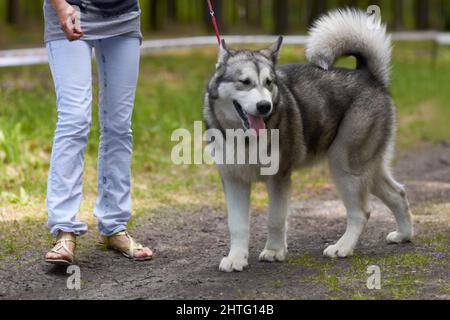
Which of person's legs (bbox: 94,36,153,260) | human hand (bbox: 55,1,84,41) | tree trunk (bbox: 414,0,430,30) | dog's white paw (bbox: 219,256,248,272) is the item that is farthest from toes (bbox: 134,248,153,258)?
tree trunk (bbox: 414,0,430,30)

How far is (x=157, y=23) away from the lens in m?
29.9

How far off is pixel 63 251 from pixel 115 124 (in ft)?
2.86

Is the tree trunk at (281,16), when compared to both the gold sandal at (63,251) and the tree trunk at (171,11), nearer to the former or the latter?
the tree trunk at (171,11)

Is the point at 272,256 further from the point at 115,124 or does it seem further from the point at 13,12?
→ the point at 13,12

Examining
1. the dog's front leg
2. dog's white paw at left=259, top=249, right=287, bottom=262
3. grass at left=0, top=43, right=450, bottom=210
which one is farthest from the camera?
grass at left=0, top=43, right=450, bottom=210

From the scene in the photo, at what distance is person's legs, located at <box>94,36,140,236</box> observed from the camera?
480 centimetres

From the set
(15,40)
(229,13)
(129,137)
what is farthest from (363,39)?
(229,13)

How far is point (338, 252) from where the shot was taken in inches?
195

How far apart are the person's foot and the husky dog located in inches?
35.0

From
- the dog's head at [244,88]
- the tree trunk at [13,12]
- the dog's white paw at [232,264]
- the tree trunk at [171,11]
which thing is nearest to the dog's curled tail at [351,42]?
the dog's head at [244,88]

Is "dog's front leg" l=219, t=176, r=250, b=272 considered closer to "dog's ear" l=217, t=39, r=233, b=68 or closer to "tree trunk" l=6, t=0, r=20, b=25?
"dog's ear" l=217, t=39, r=233, b=68

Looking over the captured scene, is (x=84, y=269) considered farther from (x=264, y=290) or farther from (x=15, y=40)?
(x=15, y=40)

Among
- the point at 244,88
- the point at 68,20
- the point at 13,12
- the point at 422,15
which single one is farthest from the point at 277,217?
the point at 422,15

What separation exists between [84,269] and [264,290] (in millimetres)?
1218
